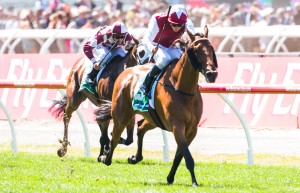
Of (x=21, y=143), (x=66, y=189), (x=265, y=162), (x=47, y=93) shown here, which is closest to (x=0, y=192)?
(x=66, y=189)

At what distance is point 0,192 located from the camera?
30.3ft

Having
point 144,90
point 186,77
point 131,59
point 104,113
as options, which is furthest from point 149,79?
point 131,59

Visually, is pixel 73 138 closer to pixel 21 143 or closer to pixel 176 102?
pixel 21 143

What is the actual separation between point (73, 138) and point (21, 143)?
104 centimetres

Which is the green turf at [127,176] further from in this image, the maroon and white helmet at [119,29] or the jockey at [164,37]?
the maroon and white helmet at [119,29]

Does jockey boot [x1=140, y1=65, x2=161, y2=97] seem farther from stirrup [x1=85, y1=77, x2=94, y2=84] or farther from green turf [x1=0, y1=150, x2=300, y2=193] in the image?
stirrup [x1=85, y1=77, x2=94, y2=84]

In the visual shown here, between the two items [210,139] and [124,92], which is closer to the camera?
[124,92]

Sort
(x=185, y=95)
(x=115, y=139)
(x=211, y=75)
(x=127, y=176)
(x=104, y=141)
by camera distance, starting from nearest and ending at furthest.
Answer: (x=211, y=75)
(x=185, y=95)
(x=127, y=176)
(x=115, y=139)
(x=104, y=141)

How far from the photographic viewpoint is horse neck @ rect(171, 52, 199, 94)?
10.3 meters

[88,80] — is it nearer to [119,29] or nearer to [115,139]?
[119,29]

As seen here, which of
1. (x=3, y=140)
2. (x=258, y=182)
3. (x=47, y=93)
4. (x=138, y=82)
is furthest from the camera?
(x=47, y=93)

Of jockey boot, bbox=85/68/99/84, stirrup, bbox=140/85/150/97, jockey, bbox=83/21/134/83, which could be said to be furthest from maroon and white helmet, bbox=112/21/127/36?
stirrup, bbox=140/85/150/97

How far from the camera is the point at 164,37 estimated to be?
37.7 feet

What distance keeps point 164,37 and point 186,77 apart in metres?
1.21
